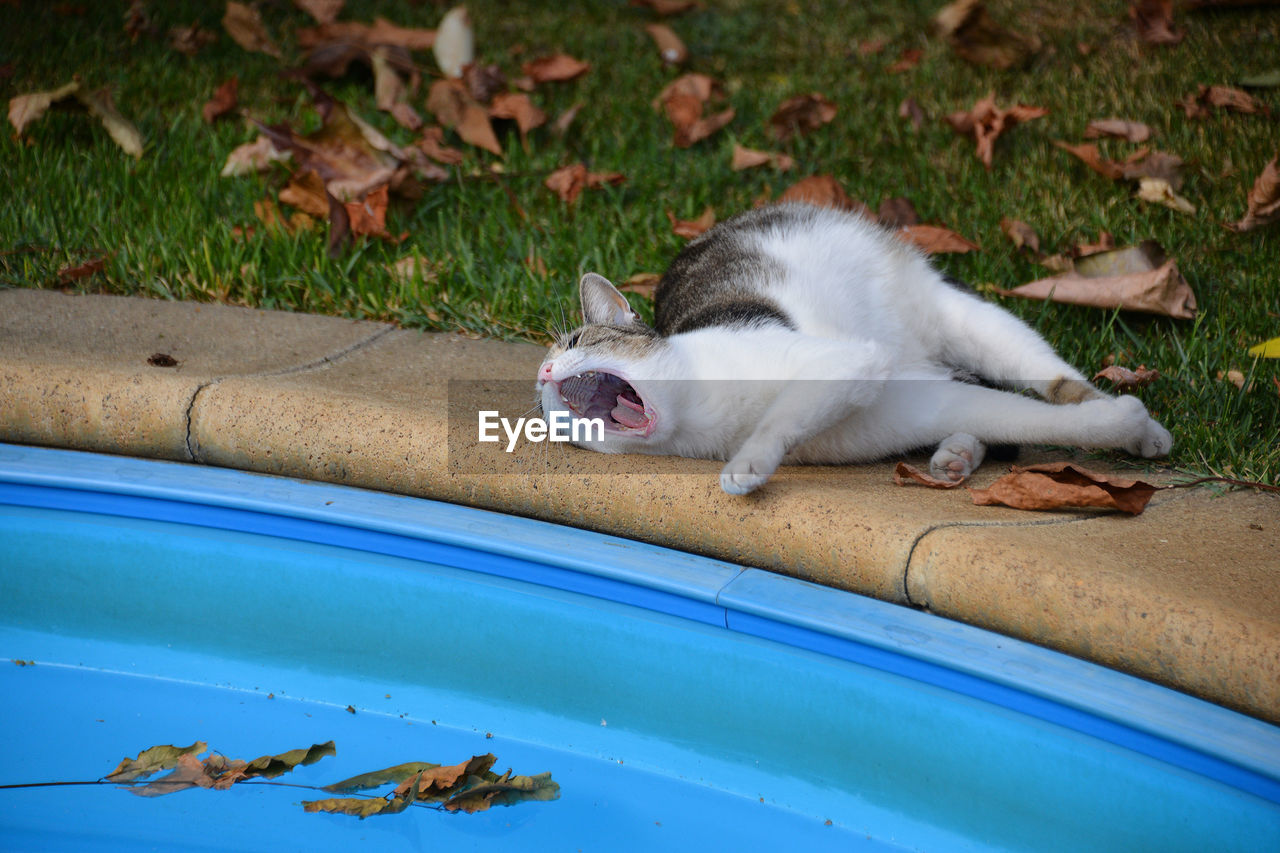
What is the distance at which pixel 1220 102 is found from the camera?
3648 millimetres

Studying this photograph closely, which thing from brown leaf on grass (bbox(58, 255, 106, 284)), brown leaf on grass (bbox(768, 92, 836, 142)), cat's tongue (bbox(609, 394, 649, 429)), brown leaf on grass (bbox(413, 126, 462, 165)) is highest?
brown leaf on grass (bbox(768, 92, 836, 142))

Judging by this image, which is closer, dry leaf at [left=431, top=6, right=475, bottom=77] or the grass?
the grass

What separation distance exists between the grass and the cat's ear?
56cm

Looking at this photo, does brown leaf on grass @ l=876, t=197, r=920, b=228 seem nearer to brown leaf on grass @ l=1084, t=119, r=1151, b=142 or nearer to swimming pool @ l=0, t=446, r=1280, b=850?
brown leaf on grass @ l=1084, t=119, r=1151, b=142

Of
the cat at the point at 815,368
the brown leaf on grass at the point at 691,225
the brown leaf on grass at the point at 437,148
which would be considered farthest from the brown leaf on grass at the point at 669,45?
the cat at the point at 815,368

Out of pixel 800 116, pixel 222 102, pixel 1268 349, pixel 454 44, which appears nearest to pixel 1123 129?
pixel 800 116

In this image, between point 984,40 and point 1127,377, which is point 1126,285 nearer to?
point 1127,377

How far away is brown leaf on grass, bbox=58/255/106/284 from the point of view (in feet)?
9.57

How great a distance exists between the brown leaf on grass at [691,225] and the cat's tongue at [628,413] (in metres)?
1.07

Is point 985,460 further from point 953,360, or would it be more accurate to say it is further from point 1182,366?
point 1182,366

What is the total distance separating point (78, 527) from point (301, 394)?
1.67 ft

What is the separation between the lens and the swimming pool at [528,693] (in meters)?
1.57

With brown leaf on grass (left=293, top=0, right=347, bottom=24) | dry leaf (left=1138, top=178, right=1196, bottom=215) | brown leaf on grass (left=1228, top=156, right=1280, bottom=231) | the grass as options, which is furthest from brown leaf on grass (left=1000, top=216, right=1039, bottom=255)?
brown leaf on grass (left=293, top=0, right=347, bottom=24)

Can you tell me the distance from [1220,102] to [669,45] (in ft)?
6.76
